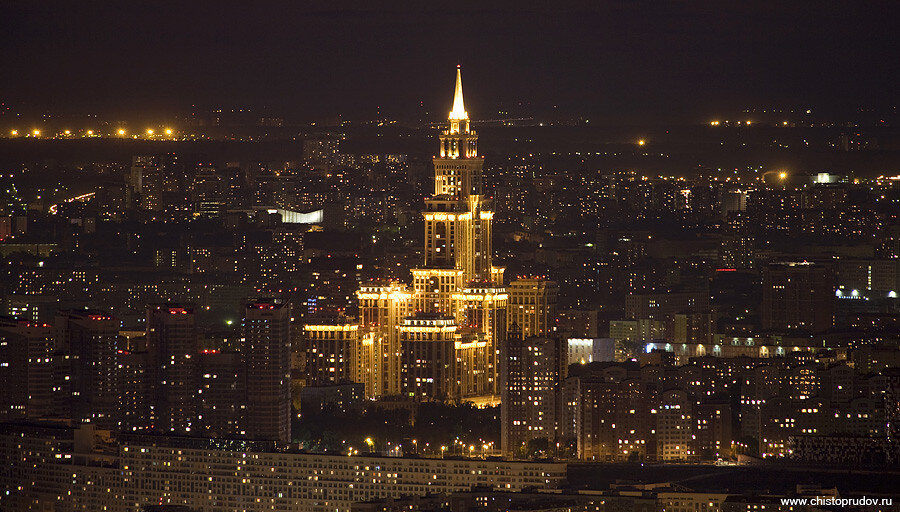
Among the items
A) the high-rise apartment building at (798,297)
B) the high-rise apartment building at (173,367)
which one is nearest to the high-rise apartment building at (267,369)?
the high-rise apartment building at (173,367)

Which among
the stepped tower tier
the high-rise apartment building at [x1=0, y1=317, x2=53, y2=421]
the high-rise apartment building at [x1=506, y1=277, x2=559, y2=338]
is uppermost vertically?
the stepped tower tier

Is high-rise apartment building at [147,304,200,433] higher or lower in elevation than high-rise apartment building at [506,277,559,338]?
lower

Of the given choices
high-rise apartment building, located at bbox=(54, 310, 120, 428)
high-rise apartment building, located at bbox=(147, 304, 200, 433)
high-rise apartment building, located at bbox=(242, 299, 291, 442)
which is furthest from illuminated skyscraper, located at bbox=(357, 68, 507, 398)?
high-rise apartment building, located at bbox=(54, 310, 120, 428)

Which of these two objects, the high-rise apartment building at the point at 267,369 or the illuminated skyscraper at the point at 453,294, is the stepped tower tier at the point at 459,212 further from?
the high-rise apartment building at the point at 267,369

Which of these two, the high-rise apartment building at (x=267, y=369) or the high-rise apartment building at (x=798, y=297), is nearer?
the high-rise apartment building at (x=267, y=369)

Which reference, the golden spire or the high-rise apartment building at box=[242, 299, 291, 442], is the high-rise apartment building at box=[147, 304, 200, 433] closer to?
the high-rise apartment building at box=[242, 299, 291, 442]

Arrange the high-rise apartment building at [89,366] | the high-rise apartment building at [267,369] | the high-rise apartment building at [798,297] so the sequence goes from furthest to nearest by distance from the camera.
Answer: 1. the high-rise apartment building at [798,297]
2. the high-rise apartment building at [89,366]
3. the high-rise apartment building at [267,369]

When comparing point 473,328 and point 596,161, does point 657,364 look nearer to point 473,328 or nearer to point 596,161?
point 473,328

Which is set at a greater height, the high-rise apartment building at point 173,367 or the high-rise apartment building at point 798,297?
the high-rise apartment building at point 798,297

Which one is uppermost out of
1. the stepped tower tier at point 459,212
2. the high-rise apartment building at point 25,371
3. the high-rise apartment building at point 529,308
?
the stepped tower tier at point 459,212

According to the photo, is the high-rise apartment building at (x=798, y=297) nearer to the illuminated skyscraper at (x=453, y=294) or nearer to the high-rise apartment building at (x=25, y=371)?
the illuminated skyscraper at (x=453, y=294)

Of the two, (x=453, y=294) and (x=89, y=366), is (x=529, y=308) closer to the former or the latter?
(x=453, y=294)

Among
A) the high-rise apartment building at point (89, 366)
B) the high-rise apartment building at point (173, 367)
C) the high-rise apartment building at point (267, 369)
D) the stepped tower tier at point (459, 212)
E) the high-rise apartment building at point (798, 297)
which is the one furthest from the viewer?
the high-rise apartment building at point (798, 297)

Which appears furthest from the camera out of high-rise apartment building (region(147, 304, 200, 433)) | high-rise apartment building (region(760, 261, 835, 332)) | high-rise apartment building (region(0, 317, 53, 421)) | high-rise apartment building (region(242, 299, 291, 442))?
high-rise apartment building (region(760, 261, 835, 332))
